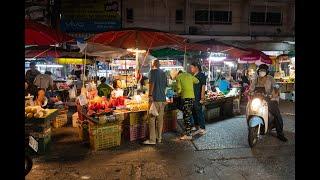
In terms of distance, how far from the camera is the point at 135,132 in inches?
357

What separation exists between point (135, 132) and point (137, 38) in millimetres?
2652

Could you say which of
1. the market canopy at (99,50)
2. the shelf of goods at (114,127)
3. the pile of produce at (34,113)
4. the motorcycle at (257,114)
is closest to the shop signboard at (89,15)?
the market canopy at (99,50)

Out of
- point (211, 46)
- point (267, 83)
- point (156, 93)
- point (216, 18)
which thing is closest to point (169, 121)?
point (156, 93)

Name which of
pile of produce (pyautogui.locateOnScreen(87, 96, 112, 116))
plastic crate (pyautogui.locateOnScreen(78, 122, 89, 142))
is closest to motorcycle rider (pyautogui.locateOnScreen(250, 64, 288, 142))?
pile of produce (pyautogui.locateOnScreen(87, 96, 112, 116))

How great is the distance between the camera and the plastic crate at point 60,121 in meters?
10.9

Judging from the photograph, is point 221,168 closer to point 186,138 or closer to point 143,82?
point 186,138

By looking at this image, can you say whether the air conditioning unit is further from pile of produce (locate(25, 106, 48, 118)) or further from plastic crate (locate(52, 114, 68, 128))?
pile of produce (locate(25, 106, 48, 118))

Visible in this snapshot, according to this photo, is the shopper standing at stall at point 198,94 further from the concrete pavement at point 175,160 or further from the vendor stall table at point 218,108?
the vendor stall table at point 218,108

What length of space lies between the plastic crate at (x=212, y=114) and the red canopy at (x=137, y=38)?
3.55m

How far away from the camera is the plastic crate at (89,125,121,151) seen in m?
7.88

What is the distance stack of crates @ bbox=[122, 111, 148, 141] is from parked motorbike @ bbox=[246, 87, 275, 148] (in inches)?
111

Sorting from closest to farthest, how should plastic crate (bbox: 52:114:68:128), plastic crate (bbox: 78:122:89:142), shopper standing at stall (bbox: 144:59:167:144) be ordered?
shopper standing at stall (bbox: 144:59:167:144)
plastic crate (bbox: 78:122:89:142)
plastic crate (bbox: 52:114:68:128)
